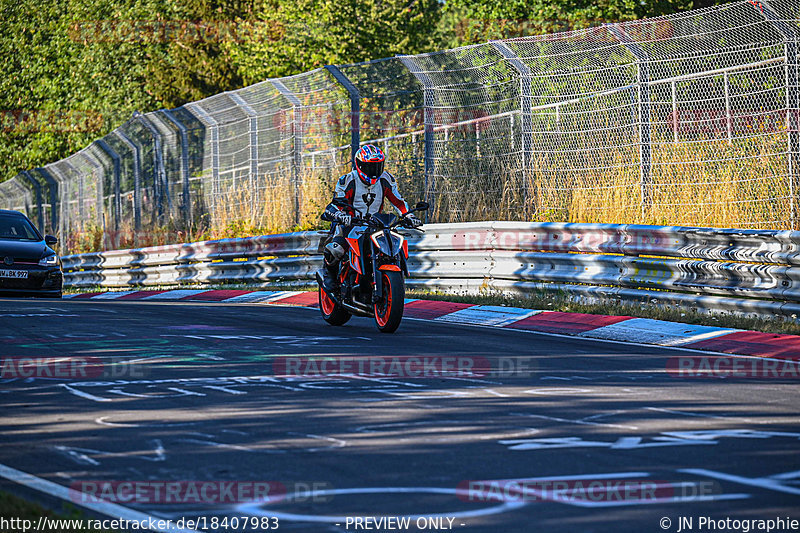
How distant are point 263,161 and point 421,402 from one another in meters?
14.7

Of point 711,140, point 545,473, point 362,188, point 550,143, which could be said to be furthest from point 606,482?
point 550,143

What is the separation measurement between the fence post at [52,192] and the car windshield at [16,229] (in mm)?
14764

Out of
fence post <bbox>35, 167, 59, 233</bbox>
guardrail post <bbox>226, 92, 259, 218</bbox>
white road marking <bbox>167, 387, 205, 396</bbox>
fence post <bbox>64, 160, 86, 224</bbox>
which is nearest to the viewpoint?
white road marking <bbox>167, 387, 205, 396</bbox>

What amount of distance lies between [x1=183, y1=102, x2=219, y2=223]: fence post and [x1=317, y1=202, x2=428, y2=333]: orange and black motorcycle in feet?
37.8

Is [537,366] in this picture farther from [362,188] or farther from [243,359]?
[362,188]

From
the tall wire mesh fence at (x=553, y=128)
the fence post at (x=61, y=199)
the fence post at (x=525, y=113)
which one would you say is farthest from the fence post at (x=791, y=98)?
the fence post at (x=61, y=199)

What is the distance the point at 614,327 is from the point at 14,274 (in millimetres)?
10702

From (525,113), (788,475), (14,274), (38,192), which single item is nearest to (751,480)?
(788,475)

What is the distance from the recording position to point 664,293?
504 inches

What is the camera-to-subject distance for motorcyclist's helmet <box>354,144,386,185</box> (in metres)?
12.1

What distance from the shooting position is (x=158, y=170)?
2650cm

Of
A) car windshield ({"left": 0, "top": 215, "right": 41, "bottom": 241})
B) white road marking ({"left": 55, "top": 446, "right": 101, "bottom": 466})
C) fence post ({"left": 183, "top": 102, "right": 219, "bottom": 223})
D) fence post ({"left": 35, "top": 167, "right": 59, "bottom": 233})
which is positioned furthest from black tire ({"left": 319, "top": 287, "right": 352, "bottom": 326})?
fence post ({"left": 35, "top": 167, "right": 59, "bottom": 233})

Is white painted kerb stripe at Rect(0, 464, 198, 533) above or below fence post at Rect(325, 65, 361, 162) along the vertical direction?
below

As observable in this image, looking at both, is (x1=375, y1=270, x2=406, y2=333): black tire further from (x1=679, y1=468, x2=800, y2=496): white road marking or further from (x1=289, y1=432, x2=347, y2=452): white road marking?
(x1=679, y1=468, x2=800, y2=496): white road marking
